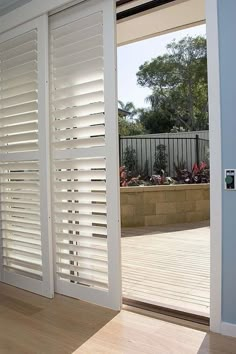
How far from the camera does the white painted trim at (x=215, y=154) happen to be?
204cm

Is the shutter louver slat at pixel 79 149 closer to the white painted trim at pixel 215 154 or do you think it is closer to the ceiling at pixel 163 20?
the ceiling at pixel 163 20

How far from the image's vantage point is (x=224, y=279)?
6.81 ft

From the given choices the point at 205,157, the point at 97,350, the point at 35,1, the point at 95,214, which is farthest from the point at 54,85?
the point at 205,157

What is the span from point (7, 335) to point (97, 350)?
25.1 inches

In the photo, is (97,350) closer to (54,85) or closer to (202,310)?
(202,310)

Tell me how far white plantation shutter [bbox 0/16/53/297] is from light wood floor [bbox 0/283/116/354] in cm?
19

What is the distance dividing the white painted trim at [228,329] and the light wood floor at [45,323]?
0.79 m

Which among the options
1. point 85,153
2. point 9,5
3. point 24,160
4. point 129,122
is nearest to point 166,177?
point 129,122

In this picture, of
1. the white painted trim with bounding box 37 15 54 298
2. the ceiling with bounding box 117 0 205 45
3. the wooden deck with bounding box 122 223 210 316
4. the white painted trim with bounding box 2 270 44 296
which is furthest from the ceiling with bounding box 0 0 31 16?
the wooden deck with bounding box 122 223 210 316

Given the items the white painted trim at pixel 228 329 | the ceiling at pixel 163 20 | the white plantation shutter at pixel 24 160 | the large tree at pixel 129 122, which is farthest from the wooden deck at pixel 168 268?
the large tree at pixel 129 122

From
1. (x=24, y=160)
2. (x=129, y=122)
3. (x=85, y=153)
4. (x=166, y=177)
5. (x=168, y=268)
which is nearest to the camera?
(x=85, y=153)

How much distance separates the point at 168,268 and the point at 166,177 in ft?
12.4

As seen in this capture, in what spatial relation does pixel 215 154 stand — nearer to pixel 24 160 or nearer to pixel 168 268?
pixel 24 160

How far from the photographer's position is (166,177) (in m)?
7.18
